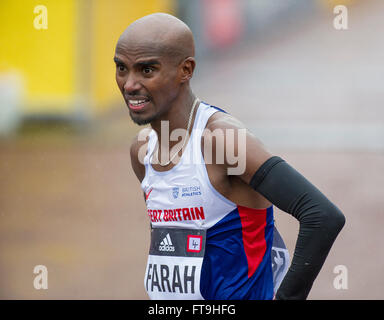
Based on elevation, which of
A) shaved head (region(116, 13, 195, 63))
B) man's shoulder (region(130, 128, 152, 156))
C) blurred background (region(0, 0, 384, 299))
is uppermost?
shaved head (region(116, 13, 195, 63))

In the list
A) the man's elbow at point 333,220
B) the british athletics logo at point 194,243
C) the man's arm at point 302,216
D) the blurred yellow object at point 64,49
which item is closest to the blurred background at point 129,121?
the blurred yellow object at point 64,49

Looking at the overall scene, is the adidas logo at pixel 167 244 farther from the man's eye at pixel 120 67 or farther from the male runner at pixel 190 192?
the man's eye at pixel 120 67

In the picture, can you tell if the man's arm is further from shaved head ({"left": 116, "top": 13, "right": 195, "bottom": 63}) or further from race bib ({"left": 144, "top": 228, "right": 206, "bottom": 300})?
shaved head ({"left": 116, "top": 13, "right": 195, "bottom": 63})

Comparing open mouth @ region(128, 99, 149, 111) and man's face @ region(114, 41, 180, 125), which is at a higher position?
man's face @ region(114, 41, 180, 125)

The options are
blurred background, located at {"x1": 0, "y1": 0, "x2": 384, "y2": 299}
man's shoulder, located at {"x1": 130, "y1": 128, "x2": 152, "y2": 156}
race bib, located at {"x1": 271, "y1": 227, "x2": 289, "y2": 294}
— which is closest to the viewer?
race bib, located at {"x1": 271, "y1": 227, "x2": 289, "y2": 294}

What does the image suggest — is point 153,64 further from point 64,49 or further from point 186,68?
point 64,49

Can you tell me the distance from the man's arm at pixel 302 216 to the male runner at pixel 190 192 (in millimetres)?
139

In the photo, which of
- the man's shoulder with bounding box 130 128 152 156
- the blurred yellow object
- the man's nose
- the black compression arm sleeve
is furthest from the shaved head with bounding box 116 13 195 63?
the blurred yellow object

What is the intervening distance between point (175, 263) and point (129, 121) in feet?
40.5

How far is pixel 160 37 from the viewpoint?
3.02m

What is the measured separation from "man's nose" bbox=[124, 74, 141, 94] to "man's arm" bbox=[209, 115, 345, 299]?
0.64 meters

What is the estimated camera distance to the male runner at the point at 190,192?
2.99 meters

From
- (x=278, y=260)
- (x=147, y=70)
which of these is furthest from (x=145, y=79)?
(x=278, y=260)

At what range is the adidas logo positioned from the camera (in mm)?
3105
